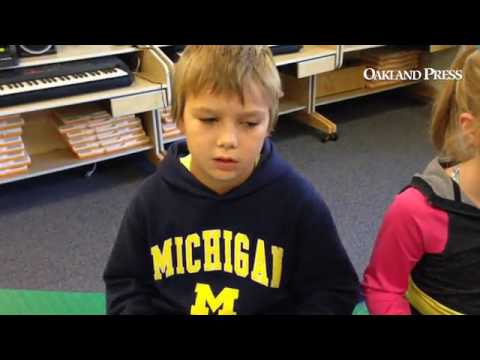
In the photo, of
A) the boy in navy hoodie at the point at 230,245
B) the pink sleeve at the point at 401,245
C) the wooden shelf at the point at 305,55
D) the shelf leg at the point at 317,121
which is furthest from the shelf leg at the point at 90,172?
the pink sleeve at the point at 401,245

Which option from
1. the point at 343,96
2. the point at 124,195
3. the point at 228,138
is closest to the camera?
the point at 228,138

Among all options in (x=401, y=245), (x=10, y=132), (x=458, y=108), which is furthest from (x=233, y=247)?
(x=10, y=132)

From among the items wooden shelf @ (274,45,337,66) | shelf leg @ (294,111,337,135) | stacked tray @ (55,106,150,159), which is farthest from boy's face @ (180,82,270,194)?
shelf leg @ (294,111,337,135)

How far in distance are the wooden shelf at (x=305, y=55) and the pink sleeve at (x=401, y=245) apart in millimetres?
1778

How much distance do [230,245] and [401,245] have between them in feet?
0.98

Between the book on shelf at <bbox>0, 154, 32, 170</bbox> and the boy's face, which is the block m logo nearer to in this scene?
the boy's face

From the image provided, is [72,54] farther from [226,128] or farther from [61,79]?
[226,128]

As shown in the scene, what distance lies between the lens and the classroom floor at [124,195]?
1.99 meters

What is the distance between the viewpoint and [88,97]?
223cm

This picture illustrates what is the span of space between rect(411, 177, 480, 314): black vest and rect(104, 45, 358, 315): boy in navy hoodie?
14cm

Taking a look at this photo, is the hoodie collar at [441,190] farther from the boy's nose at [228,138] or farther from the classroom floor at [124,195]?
the classroom floor at [124,195]

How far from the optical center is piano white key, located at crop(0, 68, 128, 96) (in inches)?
82.8
